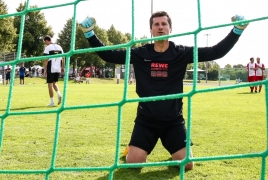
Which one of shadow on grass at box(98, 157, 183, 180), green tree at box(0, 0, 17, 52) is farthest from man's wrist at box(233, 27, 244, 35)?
green tree at box(0, 0, 17, 52)

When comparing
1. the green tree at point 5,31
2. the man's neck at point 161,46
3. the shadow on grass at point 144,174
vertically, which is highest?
the green tree at point 5,31

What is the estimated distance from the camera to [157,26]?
2.95m

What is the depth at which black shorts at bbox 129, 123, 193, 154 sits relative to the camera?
3.06 meters

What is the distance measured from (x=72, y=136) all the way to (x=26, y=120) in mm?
1494

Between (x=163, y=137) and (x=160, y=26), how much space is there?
100 cm

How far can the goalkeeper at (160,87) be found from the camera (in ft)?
9.89

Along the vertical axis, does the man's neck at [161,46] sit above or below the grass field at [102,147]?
above

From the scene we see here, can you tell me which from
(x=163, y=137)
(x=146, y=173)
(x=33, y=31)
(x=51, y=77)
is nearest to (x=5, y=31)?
(x=33, y=31)

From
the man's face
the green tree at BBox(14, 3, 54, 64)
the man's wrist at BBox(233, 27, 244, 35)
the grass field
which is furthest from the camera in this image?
the green tree at BBox(14, 3, 54, 64)

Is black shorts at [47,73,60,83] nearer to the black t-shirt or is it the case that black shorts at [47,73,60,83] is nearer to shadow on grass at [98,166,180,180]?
the black t-shirt

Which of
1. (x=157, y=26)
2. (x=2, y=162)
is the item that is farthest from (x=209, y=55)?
(x=2, y=162)

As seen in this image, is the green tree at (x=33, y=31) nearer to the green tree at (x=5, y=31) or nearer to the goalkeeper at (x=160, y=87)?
the green tree at (x=5, y=31)

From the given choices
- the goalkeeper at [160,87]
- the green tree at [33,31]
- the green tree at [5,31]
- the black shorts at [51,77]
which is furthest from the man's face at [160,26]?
the green tree at [33,31]

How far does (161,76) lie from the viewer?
3.07 m
